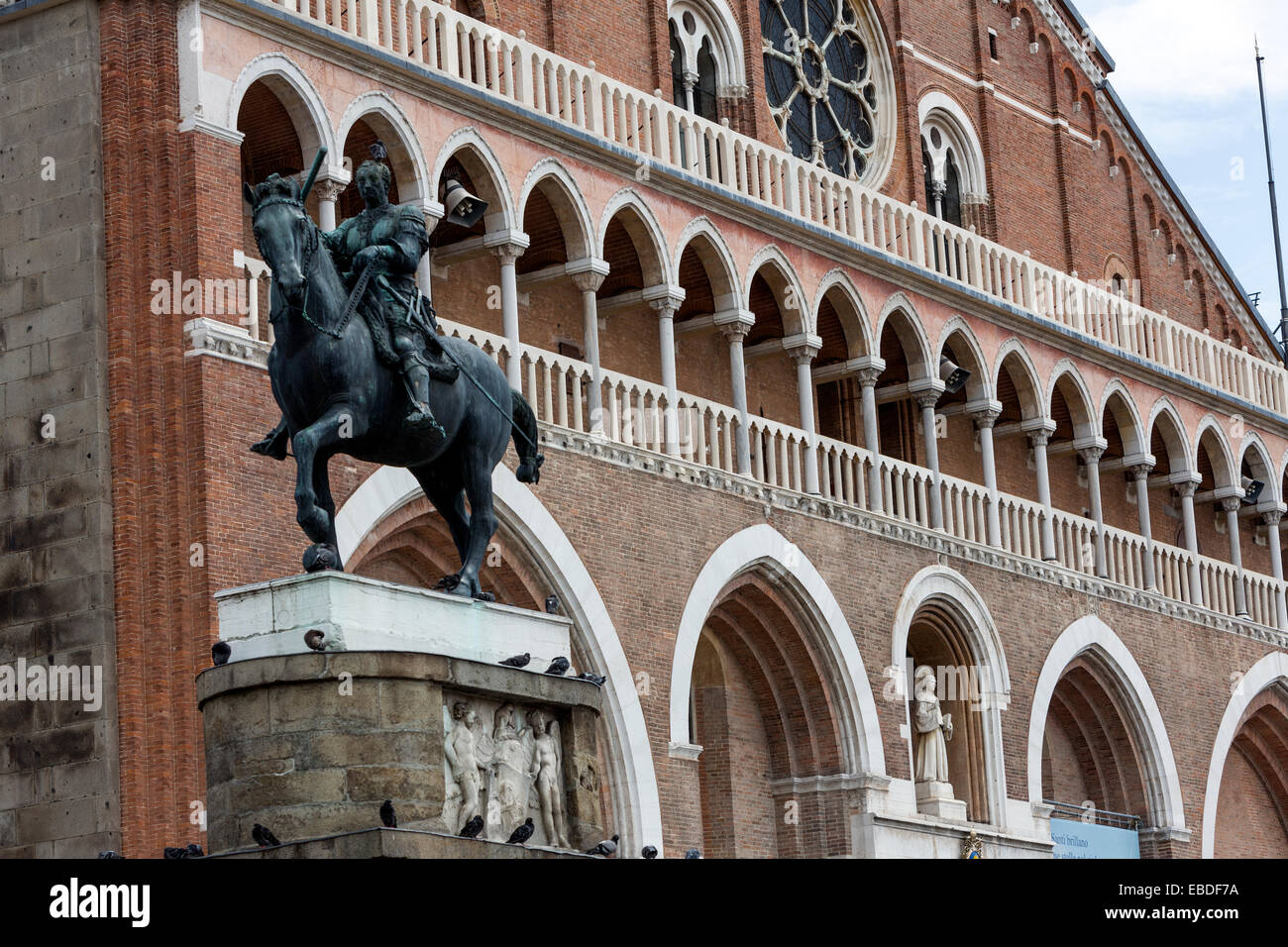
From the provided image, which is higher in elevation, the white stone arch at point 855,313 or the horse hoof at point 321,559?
the white stone arch at point 855,313

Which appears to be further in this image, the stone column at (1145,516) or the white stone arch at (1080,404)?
the stone column at (1145,516)

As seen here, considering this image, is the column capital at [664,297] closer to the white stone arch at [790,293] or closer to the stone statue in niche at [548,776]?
the white stone arch at [790,293]

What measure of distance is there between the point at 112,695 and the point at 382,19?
7048 mm

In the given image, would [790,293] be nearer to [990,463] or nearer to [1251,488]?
[990,463]

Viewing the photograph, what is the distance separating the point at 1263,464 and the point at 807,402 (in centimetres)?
1000

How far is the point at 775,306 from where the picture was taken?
30062 millimetres

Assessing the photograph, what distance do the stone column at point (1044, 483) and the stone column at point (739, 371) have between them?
5.20m

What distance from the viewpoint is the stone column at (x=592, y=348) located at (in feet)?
85.5

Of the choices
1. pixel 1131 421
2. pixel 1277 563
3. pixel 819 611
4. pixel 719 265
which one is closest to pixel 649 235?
pixel 719 265

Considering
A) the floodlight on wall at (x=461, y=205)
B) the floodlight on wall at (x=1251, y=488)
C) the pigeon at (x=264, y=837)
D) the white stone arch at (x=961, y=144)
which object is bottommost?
the pigeon at (x=264, y=837)

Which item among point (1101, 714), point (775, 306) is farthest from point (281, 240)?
point (1101, 714)

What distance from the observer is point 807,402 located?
95.1 feet

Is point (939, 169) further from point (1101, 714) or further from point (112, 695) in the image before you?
point (112, 695)

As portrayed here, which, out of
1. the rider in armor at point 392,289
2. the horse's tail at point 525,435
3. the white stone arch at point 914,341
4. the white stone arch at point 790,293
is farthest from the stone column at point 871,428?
the rider in armor at point 392,289
